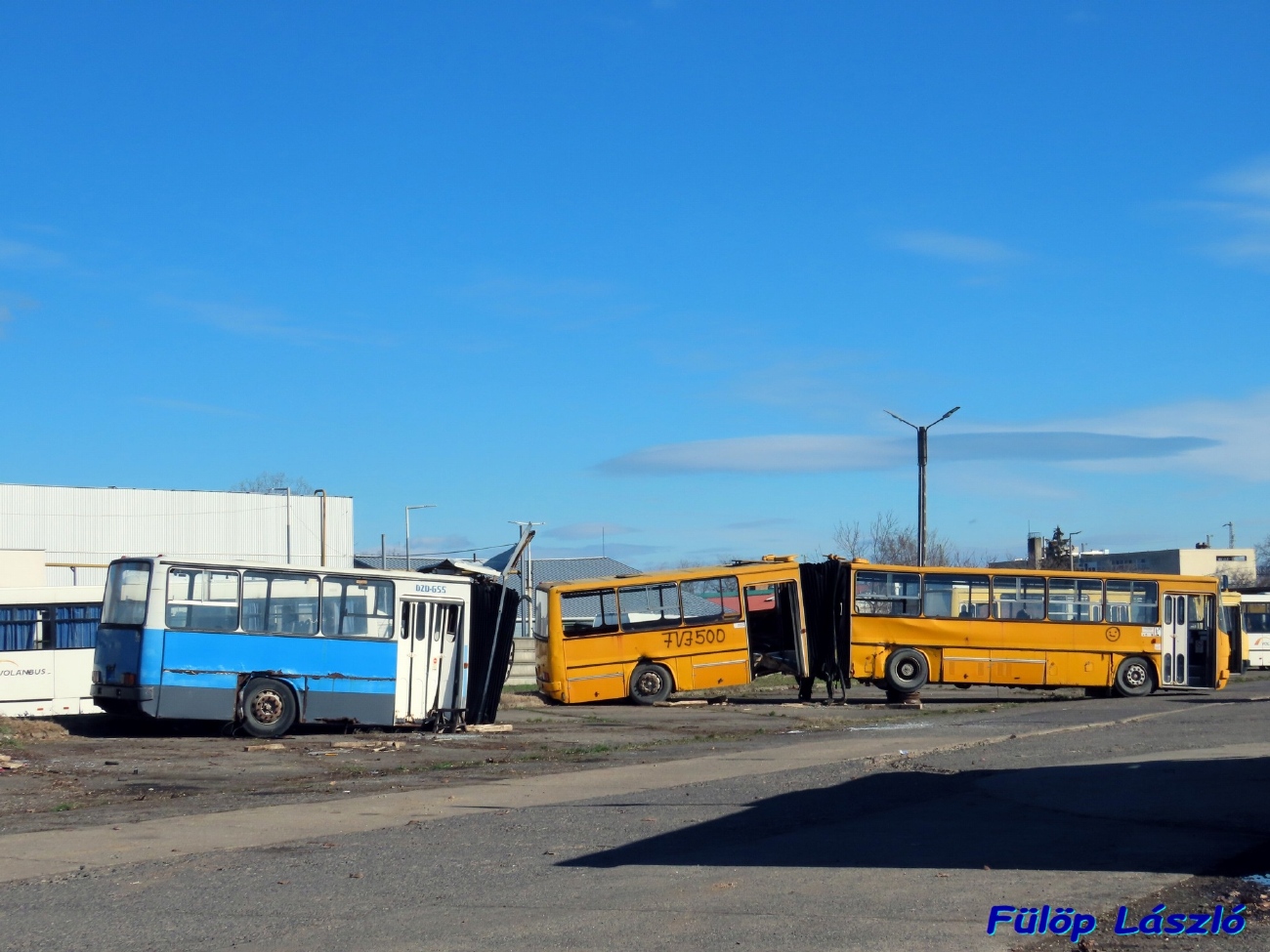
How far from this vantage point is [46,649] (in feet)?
83.6

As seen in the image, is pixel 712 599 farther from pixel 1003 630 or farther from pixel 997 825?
pixel 997 825

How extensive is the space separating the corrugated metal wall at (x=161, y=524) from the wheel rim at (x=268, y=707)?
43.7 m

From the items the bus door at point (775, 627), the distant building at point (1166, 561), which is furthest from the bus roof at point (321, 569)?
the distant building at point (1166, 561)

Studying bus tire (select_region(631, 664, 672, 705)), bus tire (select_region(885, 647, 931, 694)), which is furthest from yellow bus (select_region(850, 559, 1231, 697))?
bus tire (select_region(631, 664, 672, 705))

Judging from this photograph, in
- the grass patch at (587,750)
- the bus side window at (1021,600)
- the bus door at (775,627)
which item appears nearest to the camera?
the grass patch at (587,750)

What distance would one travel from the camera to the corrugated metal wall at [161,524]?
64.9 metres

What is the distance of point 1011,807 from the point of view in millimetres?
12102

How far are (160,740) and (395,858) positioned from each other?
1196 cm

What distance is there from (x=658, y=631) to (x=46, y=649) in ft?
39.9

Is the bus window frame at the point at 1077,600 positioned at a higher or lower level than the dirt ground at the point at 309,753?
higher

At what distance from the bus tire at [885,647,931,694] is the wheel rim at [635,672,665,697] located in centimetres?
493

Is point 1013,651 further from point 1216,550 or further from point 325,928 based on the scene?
point 1216,550

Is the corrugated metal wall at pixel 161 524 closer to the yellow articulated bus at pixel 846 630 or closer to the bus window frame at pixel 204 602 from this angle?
the yellow articulated bus at pixel 846 630

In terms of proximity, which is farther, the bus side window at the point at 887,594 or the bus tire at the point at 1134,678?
the bus tire at the point at 1134,678
